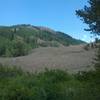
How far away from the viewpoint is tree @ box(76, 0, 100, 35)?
17250 mm

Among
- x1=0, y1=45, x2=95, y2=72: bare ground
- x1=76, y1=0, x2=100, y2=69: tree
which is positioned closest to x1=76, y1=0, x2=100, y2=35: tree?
x1=76, y1=0, x2=100, y2=69: tree

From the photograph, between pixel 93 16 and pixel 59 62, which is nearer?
pixel 93 16

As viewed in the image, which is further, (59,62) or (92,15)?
(59,62)

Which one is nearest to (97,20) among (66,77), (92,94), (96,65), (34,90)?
(96,65)

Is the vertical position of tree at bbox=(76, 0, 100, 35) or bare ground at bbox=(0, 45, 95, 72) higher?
tree at bbox=(76, 0, 100, 35)

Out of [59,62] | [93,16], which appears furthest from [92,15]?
[59,62]

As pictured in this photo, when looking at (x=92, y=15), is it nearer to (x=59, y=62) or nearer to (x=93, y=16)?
(x=93, y=16)

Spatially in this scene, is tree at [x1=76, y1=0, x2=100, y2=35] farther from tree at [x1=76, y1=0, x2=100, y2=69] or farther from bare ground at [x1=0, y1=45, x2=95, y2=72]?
bare ground at [x1=0, y1=45, x2=95, y2=72]

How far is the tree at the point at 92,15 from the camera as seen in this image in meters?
17.2

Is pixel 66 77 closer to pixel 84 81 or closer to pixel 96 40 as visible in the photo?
pixel 84 81

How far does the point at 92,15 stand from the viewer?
1769 centimetres

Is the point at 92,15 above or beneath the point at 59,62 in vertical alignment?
above

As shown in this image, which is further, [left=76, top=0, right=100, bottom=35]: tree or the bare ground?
the bare ground

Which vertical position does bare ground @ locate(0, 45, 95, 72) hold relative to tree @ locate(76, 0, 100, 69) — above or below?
below
